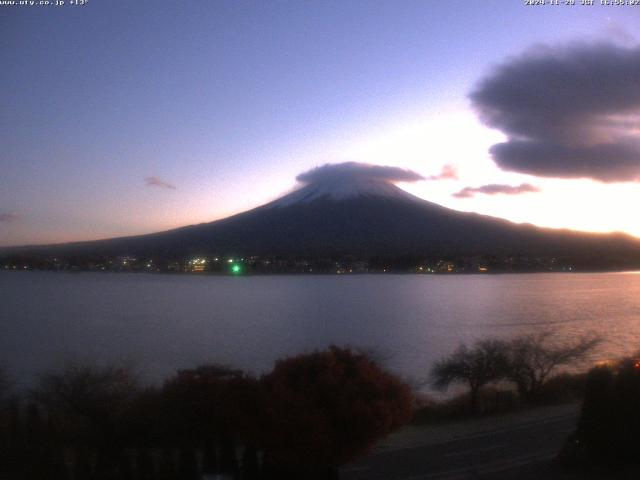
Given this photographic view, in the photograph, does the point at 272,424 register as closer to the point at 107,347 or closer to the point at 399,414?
the point at 399,414

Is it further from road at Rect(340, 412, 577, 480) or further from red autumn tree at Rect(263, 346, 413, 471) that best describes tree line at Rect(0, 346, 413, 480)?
road at Rect(340, 412, 577, 480)

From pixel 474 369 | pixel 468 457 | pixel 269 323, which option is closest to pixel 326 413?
pixel 468 457

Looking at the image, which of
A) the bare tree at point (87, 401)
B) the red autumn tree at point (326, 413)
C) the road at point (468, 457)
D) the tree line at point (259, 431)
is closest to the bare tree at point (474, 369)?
the road at point (468, 457)

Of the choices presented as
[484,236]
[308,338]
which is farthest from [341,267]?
[308,338]

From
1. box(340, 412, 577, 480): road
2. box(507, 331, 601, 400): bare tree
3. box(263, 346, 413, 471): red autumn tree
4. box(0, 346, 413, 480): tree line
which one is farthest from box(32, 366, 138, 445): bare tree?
box(507, 331, 601, 400): bare tree

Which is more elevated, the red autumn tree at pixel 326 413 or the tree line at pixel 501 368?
the red autumn tree at pixel 326 413

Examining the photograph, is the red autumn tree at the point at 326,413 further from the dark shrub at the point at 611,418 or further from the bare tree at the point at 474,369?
the bare tree at the point at 474,369

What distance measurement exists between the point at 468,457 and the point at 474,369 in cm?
846

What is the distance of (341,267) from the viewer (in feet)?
251

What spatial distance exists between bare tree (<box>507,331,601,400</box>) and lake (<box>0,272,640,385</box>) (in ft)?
13.1

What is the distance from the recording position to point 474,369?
59.1 ft

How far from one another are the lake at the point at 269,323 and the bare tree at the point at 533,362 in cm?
398

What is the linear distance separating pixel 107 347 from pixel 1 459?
24757mm

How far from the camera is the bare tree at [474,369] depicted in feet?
58.9
